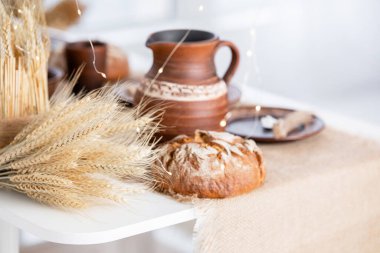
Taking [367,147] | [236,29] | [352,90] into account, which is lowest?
[352,90]

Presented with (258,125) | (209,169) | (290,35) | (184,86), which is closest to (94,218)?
(209,169)

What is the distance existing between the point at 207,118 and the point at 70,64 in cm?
58

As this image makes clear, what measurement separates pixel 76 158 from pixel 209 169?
0.23 m

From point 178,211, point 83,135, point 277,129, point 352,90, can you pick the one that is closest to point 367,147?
point 277,129

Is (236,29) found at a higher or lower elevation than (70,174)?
lower

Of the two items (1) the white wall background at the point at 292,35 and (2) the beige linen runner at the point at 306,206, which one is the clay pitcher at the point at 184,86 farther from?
(1) the white wall background at the point at 292,35

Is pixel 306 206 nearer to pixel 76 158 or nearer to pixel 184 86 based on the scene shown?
pixel 184 86

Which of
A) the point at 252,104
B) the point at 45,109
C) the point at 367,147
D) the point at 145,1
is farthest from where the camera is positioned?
the point at 145,1

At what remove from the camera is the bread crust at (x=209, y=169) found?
4.33ft

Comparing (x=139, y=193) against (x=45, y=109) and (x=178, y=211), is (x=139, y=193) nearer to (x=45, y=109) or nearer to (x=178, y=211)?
(x=178, y=211)

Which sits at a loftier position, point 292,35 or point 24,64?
point 24,64

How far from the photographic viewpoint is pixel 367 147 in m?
1.62

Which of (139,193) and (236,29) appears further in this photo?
(236,29)

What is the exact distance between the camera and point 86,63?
1922 millimetres
